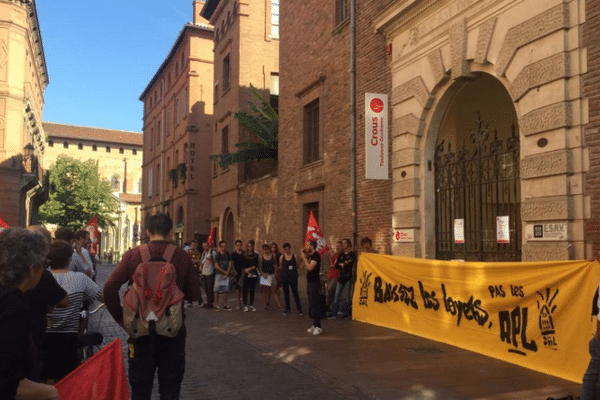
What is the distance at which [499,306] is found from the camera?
816cm

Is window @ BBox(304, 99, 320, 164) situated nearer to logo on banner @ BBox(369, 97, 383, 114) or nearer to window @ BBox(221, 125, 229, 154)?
logo on banner @ BBox(369, 97, 383, 114)

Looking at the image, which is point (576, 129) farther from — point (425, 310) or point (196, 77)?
point (196, 77)

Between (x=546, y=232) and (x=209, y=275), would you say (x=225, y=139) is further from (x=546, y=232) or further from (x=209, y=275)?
(x=546, y=232)

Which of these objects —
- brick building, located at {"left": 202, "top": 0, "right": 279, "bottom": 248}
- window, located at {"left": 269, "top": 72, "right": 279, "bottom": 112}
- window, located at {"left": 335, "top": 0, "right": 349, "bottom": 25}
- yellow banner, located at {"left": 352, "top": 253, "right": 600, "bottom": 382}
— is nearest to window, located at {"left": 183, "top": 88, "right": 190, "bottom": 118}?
brick building, located at {"left": 202, "top": 0, "right": 279, "bottom": 248}

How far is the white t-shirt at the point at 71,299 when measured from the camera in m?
4.61

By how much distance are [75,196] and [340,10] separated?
41728 mm

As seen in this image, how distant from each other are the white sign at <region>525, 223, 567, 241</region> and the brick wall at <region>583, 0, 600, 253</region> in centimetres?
36

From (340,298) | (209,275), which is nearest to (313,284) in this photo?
(340,298)

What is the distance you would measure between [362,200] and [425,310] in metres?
4.57

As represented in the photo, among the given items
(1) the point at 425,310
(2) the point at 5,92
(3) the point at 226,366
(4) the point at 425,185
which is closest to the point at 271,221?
(4) the point at 425,185

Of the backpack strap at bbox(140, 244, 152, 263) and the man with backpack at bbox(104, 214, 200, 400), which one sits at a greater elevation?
the backpack strap at bbox(140, 244, 152, 263)

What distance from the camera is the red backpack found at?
13.9 ft

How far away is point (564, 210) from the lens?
26.8ft

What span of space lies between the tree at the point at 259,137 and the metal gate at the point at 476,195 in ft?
36.4
